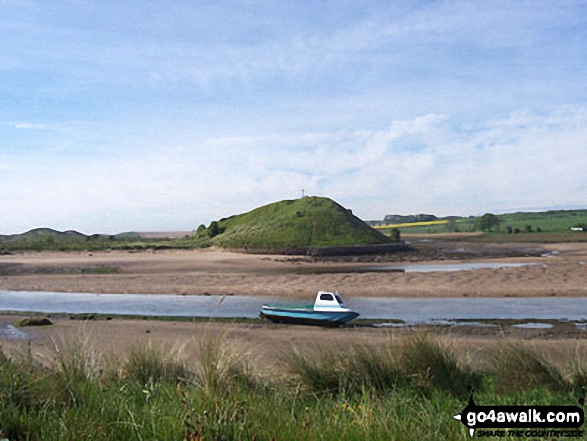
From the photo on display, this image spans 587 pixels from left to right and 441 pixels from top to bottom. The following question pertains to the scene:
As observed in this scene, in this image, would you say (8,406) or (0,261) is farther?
(0,261)

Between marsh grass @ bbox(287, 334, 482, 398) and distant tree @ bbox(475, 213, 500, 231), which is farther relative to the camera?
distant tree @ bbox(475, 213, 500, 231)

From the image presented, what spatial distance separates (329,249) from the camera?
6000 centimetres

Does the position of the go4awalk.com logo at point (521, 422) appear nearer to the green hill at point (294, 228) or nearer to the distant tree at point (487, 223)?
the green hill at point (294, 228)

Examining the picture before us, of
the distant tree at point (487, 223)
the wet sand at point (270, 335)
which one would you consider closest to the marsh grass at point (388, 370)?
the wet sand at point (270, 335)

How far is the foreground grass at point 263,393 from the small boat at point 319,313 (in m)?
12.4

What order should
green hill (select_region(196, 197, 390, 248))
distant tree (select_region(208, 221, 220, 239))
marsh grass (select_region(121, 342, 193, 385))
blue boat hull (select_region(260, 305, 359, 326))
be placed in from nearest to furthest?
marsh grass (select_region(121, 342, 193, 385)), blue boat hull (select_region(260, 305, 359, 326)), green hill (select_region(196, 197, 390, 248)), distant tree (select_region(208, 221, 220, 239))

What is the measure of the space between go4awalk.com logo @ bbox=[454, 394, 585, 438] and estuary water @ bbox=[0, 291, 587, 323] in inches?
657

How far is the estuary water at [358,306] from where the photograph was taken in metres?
24.1

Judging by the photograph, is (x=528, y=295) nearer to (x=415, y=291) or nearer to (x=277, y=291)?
(x=415, y=291)

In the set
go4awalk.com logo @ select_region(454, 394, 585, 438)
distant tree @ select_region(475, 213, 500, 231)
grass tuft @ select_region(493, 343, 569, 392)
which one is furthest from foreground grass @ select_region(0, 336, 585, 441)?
distant tree @ select_region(475, 213, 500, 231)

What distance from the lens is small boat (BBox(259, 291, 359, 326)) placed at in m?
22.0

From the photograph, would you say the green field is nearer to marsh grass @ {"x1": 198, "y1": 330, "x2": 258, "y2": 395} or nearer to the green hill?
the green hill

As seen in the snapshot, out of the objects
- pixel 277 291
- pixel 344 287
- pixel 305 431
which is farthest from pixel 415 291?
pixel 305 431

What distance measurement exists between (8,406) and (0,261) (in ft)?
172
